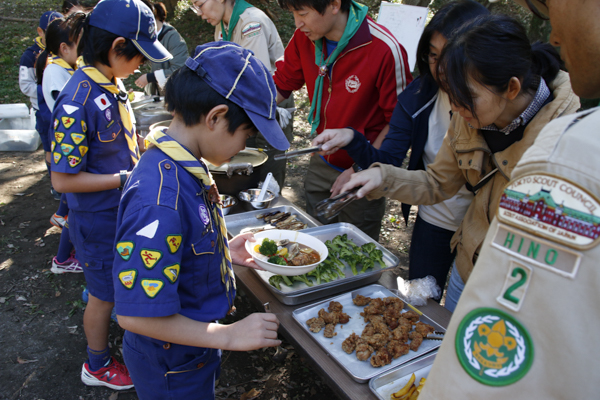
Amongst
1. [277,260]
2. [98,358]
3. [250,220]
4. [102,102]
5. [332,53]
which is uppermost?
[332,53]

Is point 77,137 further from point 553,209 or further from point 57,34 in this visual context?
point 553,209

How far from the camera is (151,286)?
53.0 inches

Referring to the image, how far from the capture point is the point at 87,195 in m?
2.56

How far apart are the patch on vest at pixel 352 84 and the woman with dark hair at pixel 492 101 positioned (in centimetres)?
112

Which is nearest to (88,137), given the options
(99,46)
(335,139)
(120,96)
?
(120,96)

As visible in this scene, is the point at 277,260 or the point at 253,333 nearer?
the point at 253,333

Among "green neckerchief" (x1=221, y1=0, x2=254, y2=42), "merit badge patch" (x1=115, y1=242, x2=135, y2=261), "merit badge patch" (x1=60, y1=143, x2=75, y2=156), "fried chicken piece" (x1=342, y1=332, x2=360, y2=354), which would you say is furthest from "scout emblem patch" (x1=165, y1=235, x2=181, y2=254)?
"green neckerchief" (x1=221, y1=0, x2=254, y2=42)

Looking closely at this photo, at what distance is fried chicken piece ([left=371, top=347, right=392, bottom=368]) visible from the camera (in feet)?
5.58

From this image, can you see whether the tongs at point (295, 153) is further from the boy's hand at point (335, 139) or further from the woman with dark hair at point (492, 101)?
the woman with dark hair at point (492, 101)

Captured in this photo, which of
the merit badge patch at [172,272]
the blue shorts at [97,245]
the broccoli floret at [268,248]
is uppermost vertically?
the merit badge patch at [172,272]

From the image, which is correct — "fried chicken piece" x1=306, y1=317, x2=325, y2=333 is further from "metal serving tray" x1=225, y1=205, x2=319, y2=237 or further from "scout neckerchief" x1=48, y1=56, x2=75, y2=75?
"scout neckerchief" x1=48, y1=56, x2=75, y2=75

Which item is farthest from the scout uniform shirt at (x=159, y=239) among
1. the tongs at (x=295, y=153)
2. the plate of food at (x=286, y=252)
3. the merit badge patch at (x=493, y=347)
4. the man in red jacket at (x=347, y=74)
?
the man in red jacket at (x=347, y=74)

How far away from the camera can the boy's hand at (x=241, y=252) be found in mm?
2131

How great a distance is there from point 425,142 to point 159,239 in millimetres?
1907
